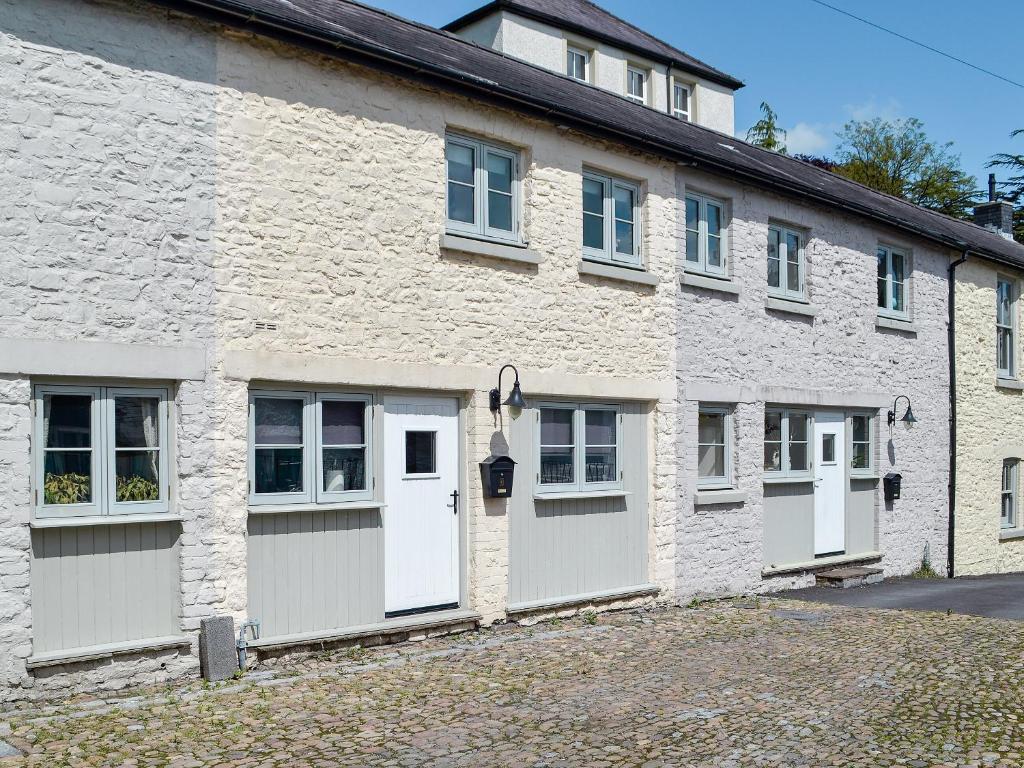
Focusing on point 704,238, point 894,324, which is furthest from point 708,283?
point 894,324

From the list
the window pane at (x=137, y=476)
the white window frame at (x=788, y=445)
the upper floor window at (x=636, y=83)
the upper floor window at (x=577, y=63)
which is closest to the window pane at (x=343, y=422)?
the window pane at (x=137, y=476)

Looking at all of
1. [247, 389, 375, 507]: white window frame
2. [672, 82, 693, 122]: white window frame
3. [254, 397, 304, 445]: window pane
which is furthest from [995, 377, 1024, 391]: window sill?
[254, 397, 304, 445]: window pane

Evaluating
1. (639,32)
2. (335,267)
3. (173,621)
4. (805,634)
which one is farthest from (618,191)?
(639,32)

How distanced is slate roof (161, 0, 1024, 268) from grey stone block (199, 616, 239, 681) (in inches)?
190

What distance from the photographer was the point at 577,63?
22.0 m

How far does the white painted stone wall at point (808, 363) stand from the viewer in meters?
12.7

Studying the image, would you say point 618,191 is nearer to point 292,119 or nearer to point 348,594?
point 292,119

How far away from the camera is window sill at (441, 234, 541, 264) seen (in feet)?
32.9

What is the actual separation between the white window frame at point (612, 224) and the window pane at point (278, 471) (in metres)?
4.21

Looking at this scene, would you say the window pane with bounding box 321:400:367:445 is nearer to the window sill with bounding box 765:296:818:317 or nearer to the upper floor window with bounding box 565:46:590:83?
the window sill with bounding box 765:296:818:317

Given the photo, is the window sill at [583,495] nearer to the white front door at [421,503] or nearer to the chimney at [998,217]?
the white front door at [421,503]

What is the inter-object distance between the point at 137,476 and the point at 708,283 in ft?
24.2

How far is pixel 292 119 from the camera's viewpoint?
9.02 metres

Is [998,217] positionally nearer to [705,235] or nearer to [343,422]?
[705,235]
